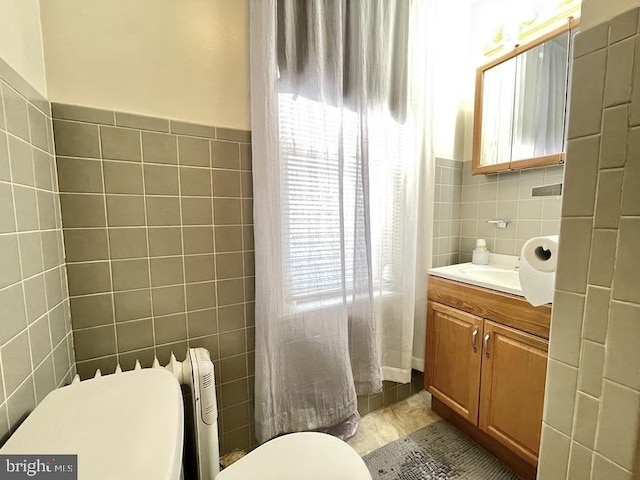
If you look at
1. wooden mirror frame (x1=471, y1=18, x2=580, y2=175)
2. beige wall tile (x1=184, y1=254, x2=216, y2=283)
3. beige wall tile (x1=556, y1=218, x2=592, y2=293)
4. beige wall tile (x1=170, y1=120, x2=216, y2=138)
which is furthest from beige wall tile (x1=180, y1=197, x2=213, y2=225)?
wooden mirror frame (x1=471, y1=18, x2=580, y2=175)

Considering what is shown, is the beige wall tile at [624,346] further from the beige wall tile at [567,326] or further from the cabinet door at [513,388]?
the cabinet door at [513,388]

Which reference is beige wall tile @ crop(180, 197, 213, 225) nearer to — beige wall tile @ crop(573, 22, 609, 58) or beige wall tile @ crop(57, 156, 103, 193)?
beige wall tile @ crop(57, 156, 103, 193)

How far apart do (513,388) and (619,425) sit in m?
0.80

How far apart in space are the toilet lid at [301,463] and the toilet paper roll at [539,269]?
0.88 meters

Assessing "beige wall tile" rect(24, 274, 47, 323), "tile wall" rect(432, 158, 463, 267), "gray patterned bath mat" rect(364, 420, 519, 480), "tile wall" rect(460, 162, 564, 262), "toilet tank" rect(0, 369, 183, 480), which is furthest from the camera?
"tile wall" rect(432, 158, 463, 267)

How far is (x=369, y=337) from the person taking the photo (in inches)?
55.4

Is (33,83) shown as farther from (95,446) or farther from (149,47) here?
(95,446)

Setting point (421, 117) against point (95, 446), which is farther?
point (421, 117)

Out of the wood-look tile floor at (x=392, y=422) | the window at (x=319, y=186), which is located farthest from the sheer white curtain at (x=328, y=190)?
the wood-look tile floor at (x=392, y=422)

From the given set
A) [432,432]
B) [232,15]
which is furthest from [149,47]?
[432,432]

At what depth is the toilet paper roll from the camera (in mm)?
1000

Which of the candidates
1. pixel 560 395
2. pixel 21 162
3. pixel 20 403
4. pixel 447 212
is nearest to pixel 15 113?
pixel 21 162

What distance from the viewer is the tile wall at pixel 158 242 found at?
912 millimetres

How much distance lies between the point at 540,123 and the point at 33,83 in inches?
84.6
